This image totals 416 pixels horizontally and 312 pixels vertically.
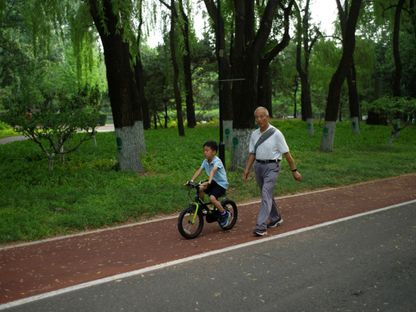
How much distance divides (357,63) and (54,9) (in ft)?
79.1

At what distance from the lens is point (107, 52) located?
12.5 meters

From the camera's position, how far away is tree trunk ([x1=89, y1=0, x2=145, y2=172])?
39.5 feet

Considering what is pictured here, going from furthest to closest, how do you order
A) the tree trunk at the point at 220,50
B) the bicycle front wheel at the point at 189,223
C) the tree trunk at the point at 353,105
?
the tree trunk at the point at 353,105 → the tree trunk at the point at 220,50 → the bicycle front wheel at the point at 189,223

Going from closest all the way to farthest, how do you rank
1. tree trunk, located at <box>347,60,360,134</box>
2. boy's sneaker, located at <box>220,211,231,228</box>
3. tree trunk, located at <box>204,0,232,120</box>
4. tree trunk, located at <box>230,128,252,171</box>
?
boy's sneaker, located at <box>220,211,231,228</box>, tree trunk, located at <box>204,0,232,120</box>, tree trunk, located at <box>230,128,252,171</box>, tree trunk, located at <box>347,60,360,134</box>

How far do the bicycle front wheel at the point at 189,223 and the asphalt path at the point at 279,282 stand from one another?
96 cm

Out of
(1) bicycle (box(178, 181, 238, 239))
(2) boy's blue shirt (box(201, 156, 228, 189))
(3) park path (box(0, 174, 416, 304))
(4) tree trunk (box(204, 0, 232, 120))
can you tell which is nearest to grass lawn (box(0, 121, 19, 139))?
(4) tree trunk (box(204, 0, 232, 120))

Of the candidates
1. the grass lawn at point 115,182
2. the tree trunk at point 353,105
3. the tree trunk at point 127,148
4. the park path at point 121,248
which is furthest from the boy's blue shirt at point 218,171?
the tree trunk at point 353,105

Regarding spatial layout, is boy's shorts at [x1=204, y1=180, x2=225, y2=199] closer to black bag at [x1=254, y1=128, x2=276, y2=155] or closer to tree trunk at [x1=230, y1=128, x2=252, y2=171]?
black bag at [x1=254, y1=128, x2=276, y2=155]

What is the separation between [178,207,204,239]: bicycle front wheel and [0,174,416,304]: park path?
0.11 m

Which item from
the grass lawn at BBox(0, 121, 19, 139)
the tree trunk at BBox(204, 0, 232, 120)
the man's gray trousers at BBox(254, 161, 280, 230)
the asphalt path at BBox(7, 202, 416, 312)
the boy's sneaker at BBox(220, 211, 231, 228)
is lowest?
the asphalt path at BBox(7, 202, 416, 312)

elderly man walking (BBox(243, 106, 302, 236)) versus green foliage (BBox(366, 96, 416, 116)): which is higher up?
green foliage (BBox(366, 96, 416, 116))

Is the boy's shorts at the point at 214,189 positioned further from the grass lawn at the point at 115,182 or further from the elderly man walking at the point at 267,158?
the grass lawn at the point at 115,182

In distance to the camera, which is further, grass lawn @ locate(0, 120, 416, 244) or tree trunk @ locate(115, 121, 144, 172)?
tree trunk @ locate(115, 121, 144, 172)

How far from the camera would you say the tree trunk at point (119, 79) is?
12.1 m
